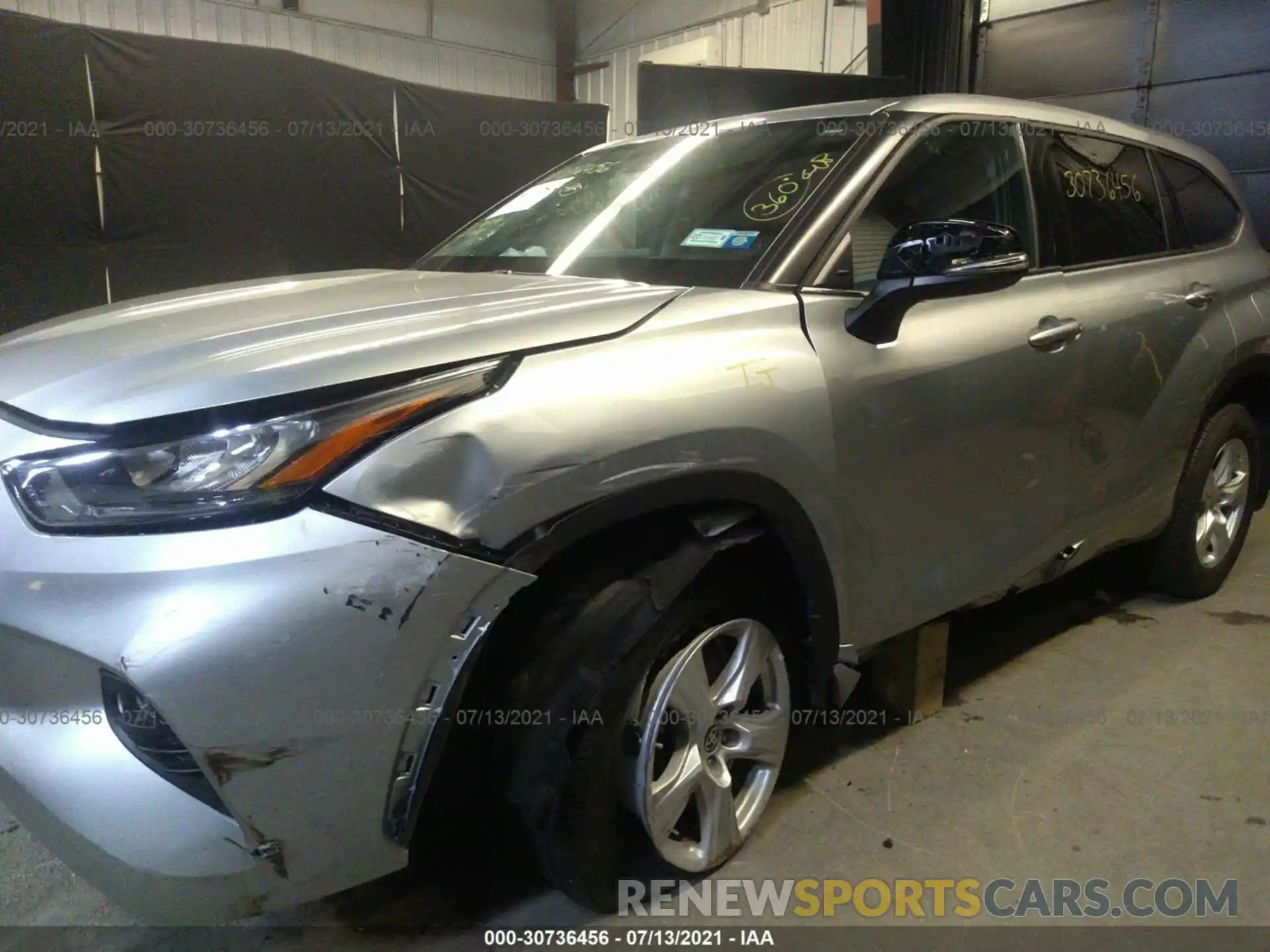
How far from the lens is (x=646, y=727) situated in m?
1.56

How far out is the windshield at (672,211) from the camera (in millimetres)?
1917

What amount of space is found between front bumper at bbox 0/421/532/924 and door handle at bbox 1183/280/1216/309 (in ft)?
8.31

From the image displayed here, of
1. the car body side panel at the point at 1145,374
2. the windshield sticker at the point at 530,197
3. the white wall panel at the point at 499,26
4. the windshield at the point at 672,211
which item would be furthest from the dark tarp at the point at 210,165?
the white wall panel at the point at 499,26

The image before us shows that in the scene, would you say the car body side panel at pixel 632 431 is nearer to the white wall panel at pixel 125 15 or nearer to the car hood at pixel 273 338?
the car hood at pixel 273 338

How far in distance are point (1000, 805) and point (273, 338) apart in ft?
6.18

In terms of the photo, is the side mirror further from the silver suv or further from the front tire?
the front tire

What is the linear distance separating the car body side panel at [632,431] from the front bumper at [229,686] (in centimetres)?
8

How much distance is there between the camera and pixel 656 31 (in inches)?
486

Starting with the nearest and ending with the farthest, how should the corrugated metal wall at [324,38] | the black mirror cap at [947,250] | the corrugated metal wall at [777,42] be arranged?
the black mirror cap at [947,250] < the corrugated metal wall at [777,42] < the corrugated metal wall at [324,38]

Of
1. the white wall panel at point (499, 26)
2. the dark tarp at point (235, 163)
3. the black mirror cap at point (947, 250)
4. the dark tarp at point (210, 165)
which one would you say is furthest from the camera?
the white wall panel at point (499, 26)

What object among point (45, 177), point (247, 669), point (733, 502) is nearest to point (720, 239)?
point (733, 502)

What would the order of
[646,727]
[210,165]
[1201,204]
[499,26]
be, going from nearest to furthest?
1. [646,727]
2. [1201,204]
3. [210,165]
4. [499,26]

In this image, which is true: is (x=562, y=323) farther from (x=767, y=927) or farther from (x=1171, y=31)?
(x=1171, y=31)

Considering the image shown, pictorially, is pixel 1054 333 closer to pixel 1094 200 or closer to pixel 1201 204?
pixel 1094 200
